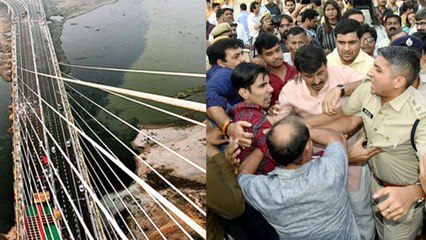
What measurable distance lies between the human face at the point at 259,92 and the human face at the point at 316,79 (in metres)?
Answer: 0.12

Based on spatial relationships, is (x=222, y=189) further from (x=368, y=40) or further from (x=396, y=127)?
(x=368, y=40)

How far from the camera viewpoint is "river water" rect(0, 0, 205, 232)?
1.37 metres

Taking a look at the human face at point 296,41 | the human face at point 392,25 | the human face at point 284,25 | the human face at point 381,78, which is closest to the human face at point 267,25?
the human face at point 284,25

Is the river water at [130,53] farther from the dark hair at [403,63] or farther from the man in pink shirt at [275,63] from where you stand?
the dark hair at [403,63]

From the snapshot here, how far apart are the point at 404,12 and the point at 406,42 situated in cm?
184

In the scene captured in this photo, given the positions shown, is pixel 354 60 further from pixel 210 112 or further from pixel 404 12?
pixel 404 12

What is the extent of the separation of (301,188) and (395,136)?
27 centimetres

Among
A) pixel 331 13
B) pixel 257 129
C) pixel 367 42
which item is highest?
pixel 331 13

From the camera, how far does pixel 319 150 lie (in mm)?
986

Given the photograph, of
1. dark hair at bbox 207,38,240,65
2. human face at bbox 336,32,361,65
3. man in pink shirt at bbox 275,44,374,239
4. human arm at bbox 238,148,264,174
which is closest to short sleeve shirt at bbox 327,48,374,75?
human face at bbox 336,32,361,65

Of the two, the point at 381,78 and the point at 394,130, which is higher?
the point at 381,78

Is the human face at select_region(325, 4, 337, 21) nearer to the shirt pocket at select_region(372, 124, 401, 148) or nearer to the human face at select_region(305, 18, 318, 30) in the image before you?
the human face at select_region(305, 18, 318, 30)

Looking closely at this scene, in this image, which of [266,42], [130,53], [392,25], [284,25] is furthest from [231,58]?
[392,25]

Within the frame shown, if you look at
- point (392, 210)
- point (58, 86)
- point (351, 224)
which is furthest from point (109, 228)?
point (392, 210)
